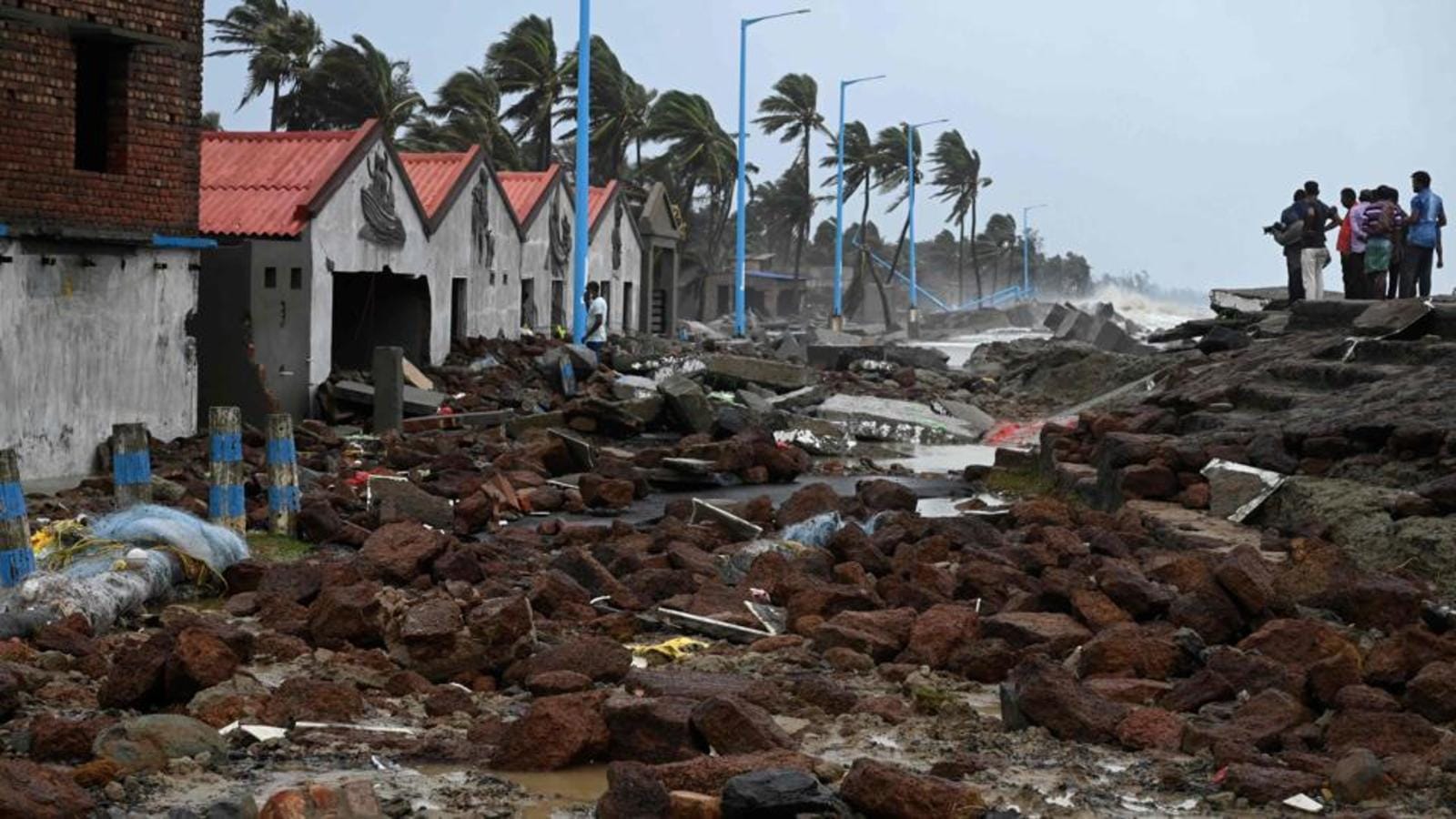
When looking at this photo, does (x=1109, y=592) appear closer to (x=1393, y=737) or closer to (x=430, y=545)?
(x=1393, y=737)

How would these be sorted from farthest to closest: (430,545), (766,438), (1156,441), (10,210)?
(766,438), (10,210), (1156,441), (430,545)

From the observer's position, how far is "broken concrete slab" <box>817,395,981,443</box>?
26.3 m

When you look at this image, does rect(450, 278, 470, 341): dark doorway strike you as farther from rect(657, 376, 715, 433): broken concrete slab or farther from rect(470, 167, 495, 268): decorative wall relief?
rect(657, 376, 715, 433): broken concrete slab

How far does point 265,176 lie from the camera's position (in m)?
25.8

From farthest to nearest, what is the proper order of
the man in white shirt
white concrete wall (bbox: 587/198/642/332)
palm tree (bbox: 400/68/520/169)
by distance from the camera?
1. palm tree (bbox: 400/68/520/169)
2. white concrete wall (bbox: 587/198/642/332)
3. the man in white shirt

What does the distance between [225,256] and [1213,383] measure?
12703mm

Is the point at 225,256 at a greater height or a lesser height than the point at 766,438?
greater

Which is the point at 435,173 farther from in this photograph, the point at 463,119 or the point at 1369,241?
the point at 463,119

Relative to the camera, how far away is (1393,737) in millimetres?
7340

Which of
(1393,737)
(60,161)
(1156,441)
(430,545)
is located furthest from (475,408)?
(1393,737)

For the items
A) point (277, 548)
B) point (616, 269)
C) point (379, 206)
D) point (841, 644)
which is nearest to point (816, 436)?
point (379, 206)

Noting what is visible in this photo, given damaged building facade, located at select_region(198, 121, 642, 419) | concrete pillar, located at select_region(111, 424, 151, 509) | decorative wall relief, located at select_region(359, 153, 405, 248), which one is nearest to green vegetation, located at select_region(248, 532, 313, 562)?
concrete pillar, located at select_region(111, 424, 151, 509)

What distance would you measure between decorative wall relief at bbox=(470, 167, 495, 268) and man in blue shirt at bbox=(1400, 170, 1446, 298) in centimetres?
1688

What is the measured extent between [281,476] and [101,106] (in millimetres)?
7623
